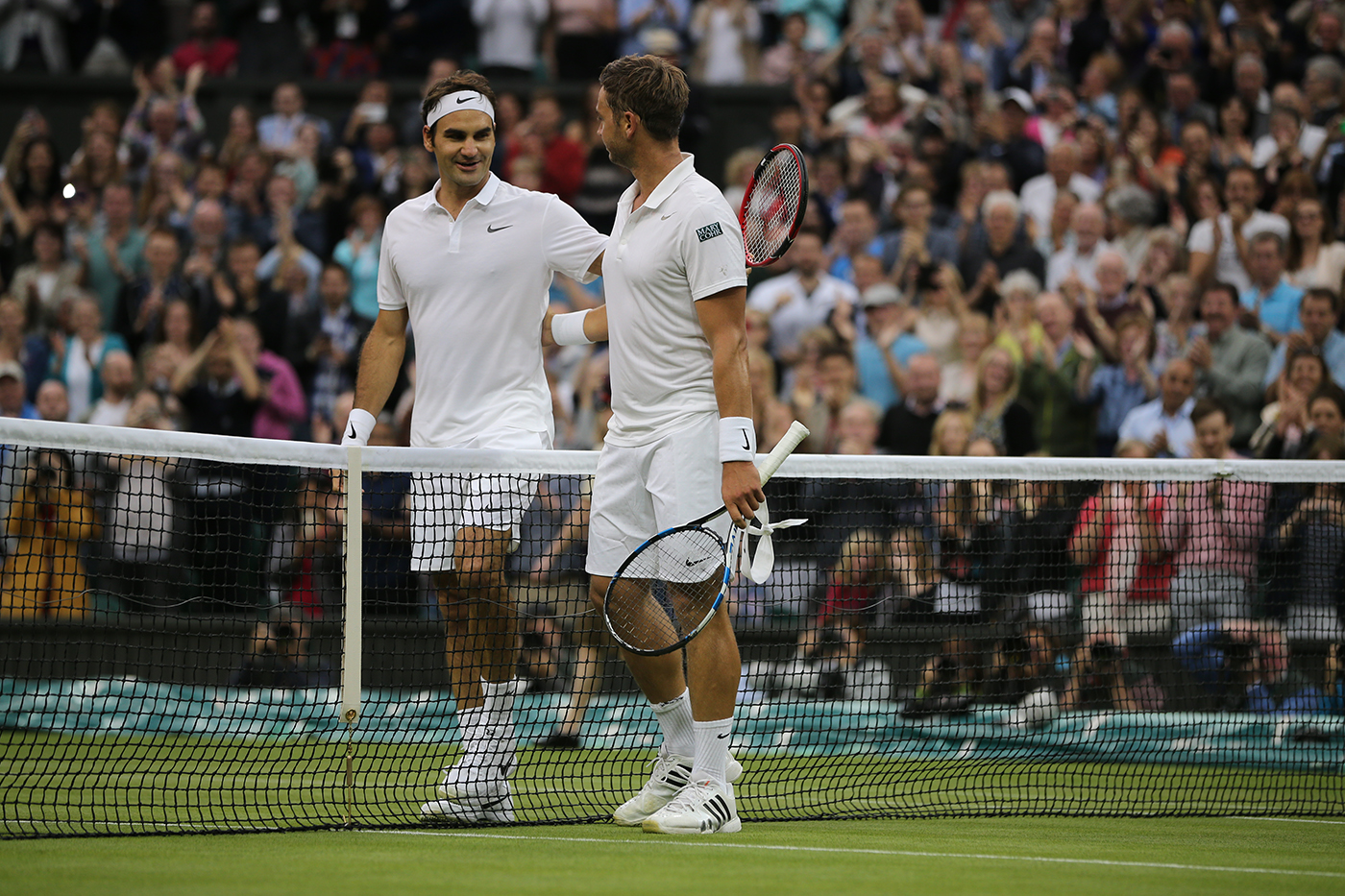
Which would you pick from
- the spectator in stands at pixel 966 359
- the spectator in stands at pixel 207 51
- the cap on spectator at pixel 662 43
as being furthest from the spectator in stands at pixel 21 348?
the spectator in stands at pixel 966 359

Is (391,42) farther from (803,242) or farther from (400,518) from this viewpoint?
(400,518)

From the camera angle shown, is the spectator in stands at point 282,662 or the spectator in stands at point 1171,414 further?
the spectator in stands at point 1171,414

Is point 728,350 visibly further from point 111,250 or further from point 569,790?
point 111,250

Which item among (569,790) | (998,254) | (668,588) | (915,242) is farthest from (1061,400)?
(668,588)

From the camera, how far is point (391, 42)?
54.7 ft

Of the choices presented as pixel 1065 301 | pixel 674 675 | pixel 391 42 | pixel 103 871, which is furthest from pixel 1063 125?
pixel 103 871

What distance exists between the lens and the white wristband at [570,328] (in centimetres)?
639

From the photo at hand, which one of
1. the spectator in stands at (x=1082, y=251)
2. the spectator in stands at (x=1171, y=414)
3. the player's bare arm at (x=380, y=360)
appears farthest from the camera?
the spectator in stands at (x=1082, y=251)

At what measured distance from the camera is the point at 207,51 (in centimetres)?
1656

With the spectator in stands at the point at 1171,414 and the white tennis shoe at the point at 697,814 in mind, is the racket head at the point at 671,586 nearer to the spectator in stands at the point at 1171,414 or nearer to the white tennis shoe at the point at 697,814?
the white tennis shoe at the point at 697,814

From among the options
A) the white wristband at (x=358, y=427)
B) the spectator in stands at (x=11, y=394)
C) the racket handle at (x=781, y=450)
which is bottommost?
the racket handle at (x=781, y=450)

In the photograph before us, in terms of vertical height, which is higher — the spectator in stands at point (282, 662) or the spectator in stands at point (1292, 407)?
the spectator in stands at point (1292, 407)

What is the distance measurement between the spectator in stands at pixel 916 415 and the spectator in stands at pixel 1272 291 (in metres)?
2.25

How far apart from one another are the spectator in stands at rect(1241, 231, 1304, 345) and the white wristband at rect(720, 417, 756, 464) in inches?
280
